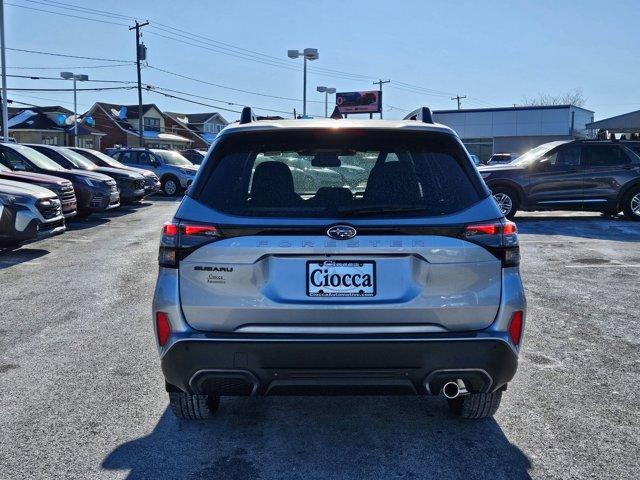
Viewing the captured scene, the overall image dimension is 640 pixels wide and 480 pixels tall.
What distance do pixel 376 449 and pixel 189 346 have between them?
1182mm

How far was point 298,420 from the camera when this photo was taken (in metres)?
3.69

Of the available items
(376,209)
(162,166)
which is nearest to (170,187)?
(162,166)

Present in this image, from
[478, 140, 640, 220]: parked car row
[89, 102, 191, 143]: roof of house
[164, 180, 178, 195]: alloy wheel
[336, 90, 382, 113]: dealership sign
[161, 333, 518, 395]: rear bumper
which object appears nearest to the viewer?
[161, 333, 518, 395]: rear bumper

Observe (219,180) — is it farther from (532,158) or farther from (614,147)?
(614,147)

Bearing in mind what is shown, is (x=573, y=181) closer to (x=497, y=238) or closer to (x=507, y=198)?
(x=507, y=198)

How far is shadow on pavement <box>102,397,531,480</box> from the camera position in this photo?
307 cm

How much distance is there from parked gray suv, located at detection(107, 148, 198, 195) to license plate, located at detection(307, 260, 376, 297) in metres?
20.1

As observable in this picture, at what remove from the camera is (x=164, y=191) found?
22938mm

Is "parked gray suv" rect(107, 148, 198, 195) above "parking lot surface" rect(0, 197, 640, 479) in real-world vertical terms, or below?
above

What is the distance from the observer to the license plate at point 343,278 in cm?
287

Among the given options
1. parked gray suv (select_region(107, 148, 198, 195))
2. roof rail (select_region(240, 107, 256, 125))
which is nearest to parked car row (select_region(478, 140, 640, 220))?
roof rail (select_region(240, 107, 256, 125))

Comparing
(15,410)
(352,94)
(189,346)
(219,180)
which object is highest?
(352,94)

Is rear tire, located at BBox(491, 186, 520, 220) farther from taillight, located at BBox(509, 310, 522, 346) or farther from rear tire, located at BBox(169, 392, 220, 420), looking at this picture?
rear tire, located at BBox(169, 392, 220, 420)

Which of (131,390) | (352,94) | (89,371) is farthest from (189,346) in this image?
(352,94)
